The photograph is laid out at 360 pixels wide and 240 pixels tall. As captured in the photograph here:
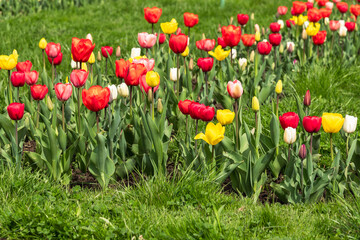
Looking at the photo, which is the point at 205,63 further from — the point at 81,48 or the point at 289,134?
the point at 289,134

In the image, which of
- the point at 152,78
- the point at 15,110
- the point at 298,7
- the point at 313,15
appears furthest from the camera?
the point at 298,7

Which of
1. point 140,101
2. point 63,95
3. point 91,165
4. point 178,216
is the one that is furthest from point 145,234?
point 140,101

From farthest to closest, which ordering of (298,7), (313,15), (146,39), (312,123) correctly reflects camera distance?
(298,7), (313,15), (146,39), (312,123)

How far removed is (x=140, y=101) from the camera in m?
4.02

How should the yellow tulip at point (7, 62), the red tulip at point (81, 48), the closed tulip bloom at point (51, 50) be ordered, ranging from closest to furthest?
1. the red tulip at point (81, 48)
2. the yellow tulip at point (7, 62)
3. the closed tulip bloom at point (51, 50)

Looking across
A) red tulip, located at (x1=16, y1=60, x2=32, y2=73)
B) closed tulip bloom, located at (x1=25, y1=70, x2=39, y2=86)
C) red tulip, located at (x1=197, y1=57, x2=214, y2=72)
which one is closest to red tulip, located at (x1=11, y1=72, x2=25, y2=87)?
closed tulip bloom, located at (x1=25, y1=70, x2=39, y2=86)

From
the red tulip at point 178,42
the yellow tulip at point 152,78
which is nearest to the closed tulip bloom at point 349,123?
the yellow tulip at point 152,78

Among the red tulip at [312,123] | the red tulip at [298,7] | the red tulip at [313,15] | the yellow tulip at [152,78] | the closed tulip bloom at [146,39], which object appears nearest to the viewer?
the red tulip at [312,123]

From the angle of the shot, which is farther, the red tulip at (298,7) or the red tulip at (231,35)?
the red tulip at (298,7)

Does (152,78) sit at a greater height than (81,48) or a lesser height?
lesser

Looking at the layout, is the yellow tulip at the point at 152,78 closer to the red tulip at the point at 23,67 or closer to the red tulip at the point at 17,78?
the red tulip at the point at 17,78

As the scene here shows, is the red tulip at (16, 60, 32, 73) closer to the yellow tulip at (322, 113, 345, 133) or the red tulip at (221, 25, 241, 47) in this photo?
the red tulip at (221, 25, 241, 47)

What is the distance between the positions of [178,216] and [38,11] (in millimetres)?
6556

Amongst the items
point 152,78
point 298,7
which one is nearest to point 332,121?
point 152,78
